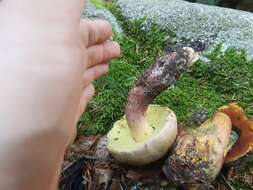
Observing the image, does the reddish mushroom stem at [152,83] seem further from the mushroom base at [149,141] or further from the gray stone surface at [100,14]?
the gray stone surface at [100,14]

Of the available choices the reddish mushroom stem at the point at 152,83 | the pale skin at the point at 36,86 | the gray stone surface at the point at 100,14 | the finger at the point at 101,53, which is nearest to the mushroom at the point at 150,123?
the reddish mushroom stem at the point at 152,83

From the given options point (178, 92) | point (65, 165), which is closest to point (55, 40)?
point (65, 165)

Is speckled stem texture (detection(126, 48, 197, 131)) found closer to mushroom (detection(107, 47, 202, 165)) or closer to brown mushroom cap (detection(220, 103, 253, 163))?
mushroom (detection(107, 47, 202, 165))

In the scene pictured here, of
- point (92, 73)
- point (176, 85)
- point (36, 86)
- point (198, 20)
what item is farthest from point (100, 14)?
point (36, 86)

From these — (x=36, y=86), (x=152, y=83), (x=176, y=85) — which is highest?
(x=36, y=86)

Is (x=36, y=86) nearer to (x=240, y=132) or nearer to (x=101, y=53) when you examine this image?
(x=101, y=53)

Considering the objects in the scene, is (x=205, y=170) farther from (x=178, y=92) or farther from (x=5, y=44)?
(x=5, y=44)
